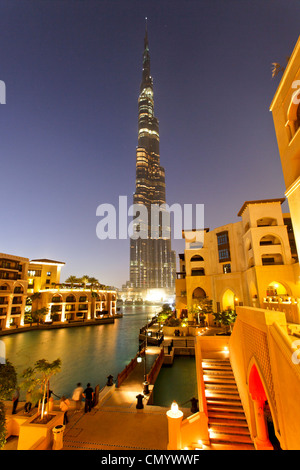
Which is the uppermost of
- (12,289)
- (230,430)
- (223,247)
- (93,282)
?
(223,247)

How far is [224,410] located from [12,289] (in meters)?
43.5

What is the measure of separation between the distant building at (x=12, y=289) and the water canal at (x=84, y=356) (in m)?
3.57

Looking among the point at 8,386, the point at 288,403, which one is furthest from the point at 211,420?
the point at 8,386

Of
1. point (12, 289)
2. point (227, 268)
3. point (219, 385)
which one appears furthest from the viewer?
point (12, 289)

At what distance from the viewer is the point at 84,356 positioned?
102 ft

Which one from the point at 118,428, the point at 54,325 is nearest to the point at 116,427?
the point at 118,428

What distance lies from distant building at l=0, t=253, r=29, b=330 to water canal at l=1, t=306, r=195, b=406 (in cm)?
357

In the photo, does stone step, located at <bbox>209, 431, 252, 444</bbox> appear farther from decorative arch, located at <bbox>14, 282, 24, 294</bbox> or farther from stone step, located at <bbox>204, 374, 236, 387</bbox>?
decorative arch, located at <bbox>14, 282, 24, 294</bbox>

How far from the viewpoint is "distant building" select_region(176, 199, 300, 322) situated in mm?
22938

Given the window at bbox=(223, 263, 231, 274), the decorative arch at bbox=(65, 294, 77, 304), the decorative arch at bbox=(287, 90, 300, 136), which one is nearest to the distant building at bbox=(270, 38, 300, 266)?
the decorative arch at bbox=(287, 90, 300, 136)

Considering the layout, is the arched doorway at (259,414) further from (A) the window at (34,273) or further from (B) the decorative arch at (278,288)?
(A) the window at (34,273)

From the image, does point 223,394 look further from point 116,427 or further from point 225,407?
point 116,427

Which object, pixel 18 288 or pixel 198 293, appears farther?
pixel 18 288

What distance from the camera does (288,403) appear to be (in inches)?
201
